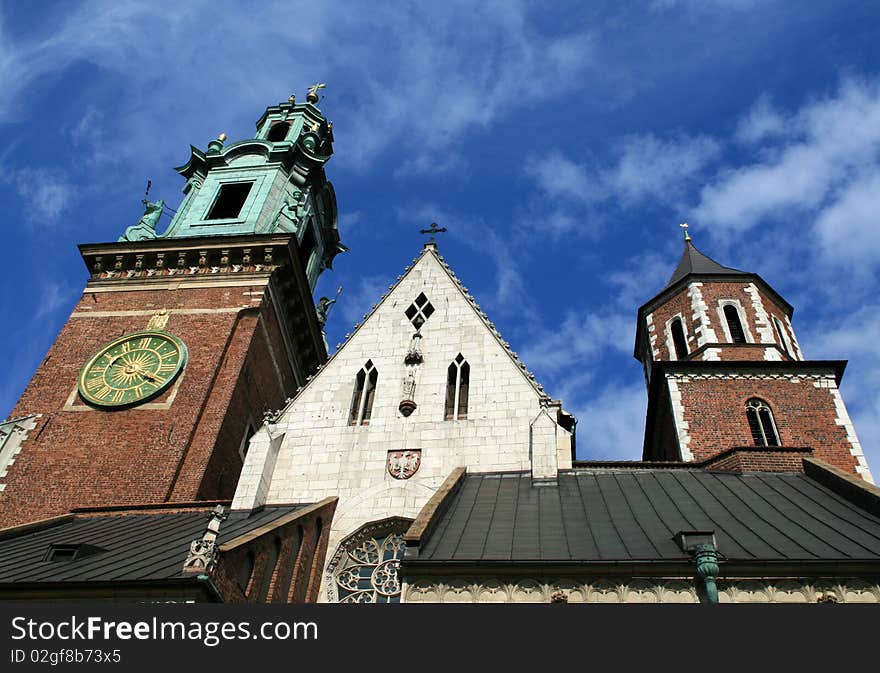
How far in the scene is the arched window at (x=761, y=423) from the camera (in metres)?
21.6

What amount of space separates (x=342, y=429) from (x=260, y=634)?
9.21 meters

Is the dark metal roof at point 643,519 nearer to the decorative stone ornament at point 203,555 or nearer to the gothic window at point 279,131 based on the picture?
the decorative stone ornament at point 203,555

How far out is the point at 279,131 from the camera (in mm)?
36781

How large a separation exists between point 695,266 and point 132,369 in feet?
66.2

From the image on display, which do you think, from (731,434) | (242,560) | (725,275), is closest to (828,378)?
(731,434)

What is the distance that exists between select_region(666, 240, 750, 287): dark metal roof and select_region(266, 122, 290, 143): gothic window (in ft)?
63.5

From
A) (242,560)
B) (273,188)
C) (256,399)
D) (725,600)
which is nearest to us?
(725,600)

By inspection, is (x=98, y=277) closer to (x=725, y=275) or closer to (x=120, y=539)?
(x=120, y=539)

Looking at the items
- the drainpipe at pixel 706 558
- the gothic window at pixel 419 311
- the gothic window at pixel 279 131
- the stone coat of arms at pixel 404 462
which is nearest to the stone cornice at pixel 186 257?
the gothic window at pixel 419 311

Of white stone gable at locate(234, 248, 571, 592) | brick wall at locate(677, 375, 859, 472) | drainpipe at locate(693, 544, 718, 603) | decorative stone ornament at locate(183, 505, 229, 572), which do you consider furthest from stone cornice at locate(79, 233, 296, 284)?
drainpipe at locate(693, 544, 718, 603)

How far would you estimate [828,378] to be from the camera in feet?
74.9

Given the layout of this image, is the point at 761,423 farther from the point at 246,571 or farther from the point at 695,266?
the point at 246,571

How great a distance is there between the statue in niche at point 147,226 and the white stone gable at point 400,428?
12.3 m

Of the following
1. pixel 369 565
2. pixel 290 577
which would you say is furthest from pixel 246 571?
pixel 369 565
